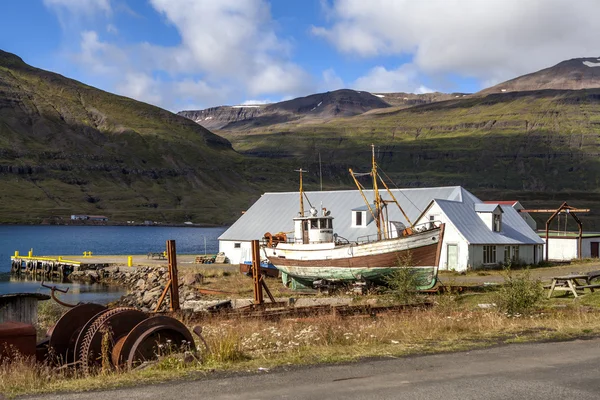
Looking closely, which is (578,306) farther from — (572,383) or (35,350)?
(35,350)

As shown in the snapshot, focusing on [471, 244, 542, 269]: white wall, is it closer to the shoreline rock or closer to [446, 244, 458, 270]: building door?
[446, 244, 458, 270]: building door

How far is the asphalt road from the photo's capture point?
1116 cm

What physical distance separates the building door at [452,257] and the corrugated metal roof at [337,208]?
194 inches

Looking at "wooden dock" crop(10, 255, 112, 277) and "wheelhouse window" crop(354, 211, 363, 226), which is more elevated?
"wheelhouse window" crop(354, 211, 363, 226)

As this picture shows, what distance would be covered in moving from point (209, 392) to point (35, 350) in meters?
5.22

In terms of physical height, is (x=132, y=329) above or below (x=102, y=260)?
above

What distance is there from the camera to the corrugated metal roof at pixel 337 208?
190 feet

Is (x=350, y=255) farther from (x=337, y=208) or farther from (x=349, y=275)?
(x=337, y=208)

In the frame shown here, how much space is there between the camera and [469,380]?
12188 mm

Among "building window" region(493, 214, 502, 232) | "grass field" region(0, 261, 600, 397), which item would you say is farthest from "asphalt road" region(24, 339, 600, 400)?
"building window" region(493, 214, 502, 232)

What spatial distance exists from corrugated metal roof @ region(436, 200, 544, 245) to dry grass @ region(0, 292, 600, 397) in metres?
29.8

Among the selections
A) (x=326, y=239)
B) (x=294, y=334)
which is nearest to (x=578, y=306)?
(x=294, y=334)

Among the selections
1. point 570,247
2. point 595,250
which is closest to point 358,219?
point 570,247

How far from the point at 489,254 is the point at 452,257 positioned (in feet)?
10.4
